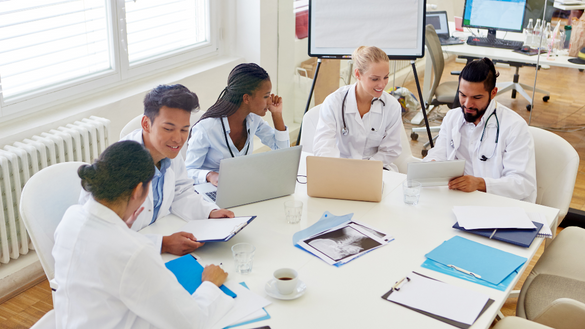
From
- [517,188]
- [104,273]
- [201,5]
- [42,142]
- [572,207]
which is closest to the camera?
[104,273]

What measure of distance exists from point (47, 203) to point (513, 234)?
1655 mm

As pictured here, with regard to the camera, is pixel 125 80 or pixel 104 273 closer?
pixel 104 273

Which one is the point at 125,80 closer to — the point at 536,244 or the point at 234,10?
the point at 234,10

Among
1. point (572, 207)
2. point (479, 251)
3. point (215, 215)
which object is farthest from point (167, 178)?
point (572, 207)

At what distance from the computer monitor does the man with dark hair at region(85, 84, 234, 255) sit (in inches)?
105

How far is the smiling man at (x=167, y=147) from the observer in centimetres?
190

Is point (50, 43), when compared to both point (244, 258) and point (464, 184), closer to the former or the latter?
point (244, 258)

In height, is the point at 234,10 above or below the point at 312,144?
above

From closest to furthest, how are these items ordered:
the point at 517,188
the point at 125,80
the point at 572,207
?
the point at 517,188 → the point at 125,80 → the point at 572,207

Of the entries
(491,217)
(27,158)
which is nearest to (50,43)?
(27,158)

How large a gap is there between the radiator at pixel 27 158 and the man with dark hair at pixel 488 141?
1.93 metres

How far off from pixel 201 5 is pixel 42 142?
5.91 feet

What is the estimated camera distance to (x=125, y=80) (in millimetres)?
3336

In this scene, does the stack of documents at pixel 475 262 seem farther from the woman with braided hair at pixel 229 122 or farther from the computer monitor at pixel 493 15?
the computer monitor at pixel 493 15
